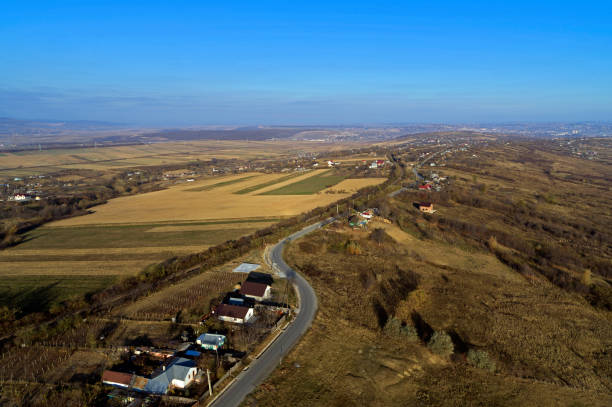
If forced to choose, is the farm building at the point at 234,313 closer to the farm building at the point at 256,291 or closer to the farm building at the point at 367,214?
the farm building at the point at 256,291

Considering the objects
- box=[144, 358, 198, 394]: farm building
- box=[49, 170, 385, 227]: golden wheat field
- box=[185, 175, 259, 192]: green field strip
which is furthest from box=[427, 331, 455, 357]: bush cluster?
box=[185, 175, 259, 192]: green field strip

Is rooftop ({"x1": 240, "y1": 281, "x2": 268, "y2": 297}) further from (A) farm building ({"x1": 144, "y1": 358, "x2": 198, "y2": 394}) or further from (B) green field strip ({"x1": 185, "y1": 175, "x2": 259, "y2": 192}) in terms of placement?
(B) green field strip ({"x1": 185, "y1": 175, "x2": 259, "y2": 192})

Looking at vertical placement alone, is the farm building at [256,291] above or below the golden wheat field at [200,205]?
below

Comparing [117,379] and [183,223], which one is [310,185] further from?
[117,379]

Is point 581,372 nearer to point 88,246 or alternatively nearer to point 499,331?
point 499,331

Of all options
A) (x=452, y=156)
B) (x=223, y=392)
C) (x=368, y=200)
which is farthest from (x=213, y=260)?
(x=452, y=156)

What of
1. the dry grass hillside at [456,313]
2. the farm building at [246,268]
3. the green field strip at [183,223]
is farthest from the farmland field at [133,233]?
the dry grass hillside at [456,313]

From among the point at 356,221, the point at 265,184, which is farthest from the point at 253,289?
the point at 265,184
